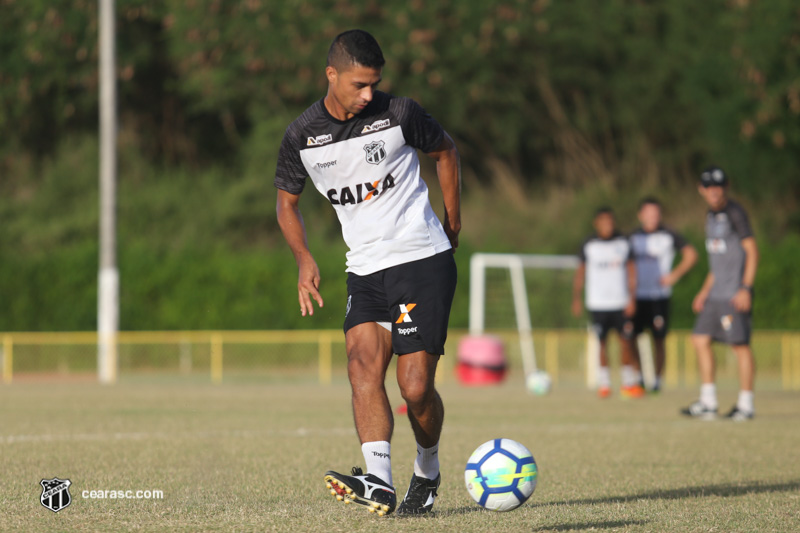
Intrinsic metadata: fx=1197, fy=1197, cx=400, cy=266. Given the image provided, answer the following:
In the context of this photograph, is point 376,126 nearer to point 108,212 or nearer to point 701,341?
point 701,341

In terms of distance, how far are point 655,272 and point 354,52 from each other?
11.2 m

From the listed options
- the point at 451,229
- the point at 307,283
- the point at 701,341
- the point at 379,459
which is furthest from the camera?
the point at 701,341

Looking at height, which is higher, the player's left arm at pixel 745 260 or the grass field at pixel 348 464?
the player's left arm at pixel 745 260

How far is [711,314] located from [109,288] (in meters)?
13.5

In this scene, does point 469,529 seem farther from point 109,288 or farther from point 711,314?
point 109,288

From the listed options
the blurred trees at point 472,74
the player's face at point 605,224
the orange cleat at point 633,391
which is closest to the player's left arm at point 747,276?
the orange cleat at point 633,391

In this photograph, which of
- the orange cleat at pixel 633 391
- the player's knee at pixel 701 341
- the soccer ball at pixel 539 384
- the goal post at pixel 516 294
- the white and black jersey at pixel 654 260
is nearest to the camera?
the player's knee at pixel 701 341

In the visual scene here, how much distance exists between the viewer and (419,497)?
5801mm

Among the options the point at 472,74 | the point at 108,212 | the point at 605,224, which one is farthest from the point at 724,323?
the point at 472,74

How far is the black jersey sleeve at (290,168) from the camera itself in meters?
5.88

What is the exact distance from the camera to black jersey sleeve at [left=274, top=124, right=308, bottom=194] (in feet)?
19.3

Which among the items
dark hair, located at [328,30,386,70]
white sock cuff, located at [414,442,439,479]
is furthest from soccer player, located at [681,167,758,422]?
dark hair, located at [328,30,386,70]

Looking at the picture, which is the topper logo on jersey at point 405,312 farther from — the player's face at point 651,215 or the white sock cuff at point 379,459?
the player's face at point 651,215

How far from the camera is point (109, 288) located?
22688 millimetres
